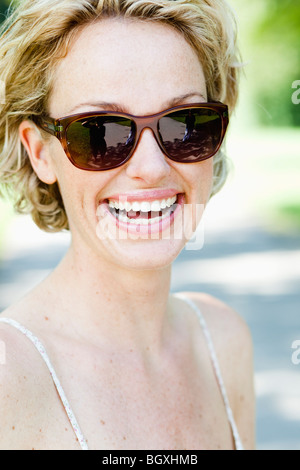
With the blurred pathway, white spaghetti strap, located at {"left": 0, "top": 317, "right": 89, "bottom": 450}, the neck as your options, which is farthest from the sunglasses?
the blurred pathway

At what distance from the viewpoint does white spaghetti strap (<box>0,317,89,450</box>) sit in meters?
1.92

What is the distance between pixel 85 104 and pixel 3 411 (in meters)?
0.83

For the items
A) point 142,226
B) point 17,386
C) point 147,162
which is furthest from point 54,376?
point 147,162

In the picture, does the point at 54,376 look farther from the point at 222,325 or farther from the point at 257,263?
the point at 257,263

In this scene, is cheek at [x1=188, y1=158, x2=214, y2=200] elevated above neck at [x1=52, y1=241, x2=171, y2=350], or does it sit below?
above

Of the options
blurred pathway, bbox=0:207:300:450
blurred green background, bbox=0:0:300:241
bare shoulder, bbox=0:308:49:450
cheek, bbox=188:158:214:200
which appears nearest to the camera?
bare shoulder, bbox=0:308:49:450

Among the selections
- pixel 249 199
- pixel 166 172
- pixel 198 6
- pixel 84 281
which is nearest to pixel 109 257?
pixel 84 281

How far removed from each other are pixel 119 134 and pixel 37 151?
1.18ft

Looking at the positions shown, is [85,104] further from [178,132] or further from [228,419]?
[228,419]

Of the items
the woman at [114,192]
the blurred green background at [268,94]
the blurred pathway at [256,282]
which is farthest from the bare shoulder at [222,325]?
the blurred green background at [268,94]

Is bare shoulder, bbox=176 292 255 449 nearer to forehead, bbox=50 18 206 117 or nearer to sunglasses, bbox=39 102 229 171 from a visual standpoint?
sunglasses, bbox=39 102 229 171

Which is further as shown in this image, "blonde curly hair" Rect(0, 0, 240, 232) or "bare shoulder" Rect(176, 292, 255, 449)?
"bare shoulder" Rect(176, 292, 255, 449)

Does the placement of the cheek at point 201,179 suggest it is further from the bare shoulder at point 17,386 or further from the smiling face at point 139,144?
the bare shoulder at point 17,386

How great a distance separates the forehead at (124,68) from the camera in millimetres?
1978
